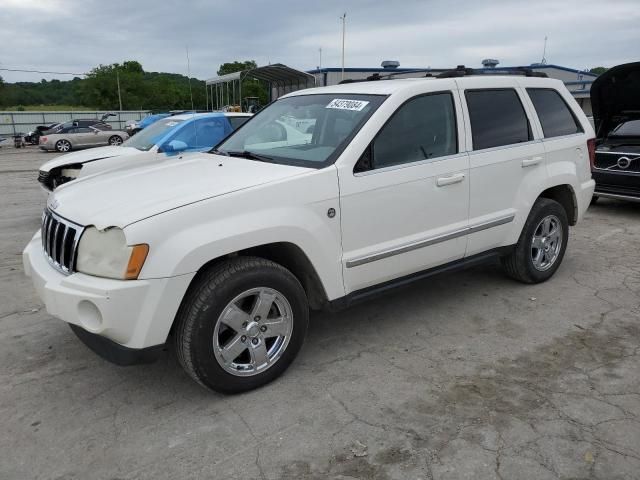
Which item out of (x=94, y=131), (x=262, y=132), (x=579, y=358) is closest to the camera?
(x=579, y=358)

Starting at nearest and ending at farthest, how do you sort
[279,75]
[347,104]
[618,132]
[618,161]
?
[347,104]
[618,161]
[618,132]
[279,75]

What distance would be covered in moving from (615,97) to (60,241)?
27.0 feet

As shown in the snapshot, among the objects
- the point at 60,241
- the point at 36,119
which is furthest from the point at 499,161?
the point at 36,119

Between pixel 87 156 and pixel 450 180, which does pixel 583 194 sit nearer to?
pixel 450 180

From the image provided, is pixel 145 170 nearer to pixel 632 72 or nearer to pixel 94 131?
pixel 632 72

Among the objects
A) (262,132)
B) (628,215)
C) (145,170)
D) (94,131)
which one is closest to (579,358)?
(262,132)

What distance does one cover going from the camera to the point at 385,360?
3.55 meters

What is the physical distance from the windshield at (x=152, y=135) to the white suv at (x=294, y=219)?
4.03 m

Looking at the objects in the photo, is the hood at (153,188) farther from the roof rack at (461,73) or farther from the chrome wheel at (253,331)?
the roof rack at (461,73)

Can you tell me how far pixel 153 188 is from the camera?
10.2 ft

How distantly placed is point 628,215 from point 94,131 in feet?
76.5

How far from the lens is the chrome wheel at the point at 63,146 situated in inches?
953

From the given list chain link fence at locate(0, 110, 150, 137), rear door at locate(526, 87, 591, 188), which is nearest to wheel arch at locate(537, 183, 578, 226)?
rear door at locate(526, 87, 591, 188)

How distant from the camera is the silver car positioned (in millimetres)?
24170
